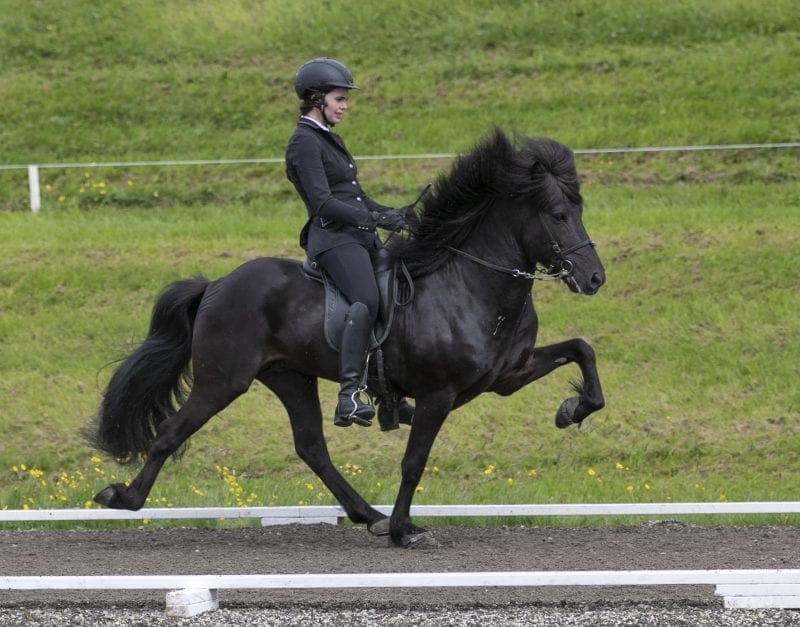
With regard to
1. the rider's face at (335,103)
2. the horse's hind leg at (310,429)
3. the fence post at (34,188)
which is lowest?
the fence post at (34,188)

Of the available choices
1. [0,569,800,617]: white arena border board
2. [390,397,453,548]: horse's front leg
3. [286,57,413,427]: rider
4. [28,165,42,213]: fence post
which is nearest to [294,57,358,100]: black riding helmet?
[286,57,413,427]: rider

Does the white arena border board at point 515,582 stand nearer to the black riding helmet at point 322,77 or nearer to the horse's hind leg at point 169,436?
the horse's hind leg at point 169,436

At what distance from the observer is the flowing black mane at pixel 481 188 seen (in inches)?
307

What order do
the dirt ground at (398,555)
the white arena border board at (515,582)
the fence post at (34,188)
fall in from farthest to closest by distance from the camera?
1. the fence post at (34,188)
2. the dirt ground at (398,555)
3. the white arena border board at (515,582)

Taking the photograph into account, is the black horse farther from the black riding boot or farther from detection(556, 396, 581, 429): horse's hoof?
the black riding boot

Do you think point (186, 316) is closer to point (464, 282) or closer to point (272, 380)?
point (272, 380)

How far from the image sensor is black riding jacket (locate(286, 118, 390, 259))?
7855 mm

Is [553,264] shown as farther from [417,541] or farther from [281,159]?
[281,159]

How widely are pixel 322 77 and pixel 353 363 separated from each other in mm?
1668

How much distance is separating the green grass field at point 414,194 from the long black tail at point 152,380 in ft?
6.15

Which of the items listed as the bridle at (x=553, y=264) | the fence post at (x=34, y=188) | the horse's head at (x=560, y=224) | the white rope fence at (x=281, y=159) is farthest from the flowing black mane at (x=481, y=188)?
the fence post at (x=34, y=188)

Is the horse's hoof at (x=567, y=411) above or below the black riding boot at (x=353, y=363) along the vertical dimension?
below

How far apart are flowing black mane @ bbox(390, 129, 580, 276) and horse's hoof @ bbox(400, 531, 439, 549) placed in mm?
1566

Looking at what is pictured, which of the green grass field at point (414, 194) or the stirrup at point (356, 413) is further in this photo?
the green grass field at point (414, 194)
